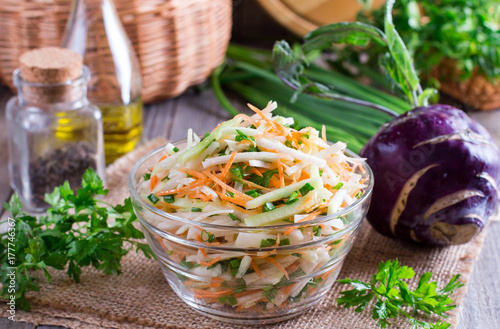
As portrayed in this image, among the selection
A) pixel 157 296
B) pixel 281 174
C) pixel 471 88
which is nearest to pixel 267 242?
pixel 281 174

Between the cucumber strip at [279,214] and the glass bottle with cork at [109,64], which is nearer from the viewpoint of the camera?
the cucumber strip at [279,214]

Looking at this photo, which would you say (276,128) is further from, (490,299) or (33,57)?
(33,57)

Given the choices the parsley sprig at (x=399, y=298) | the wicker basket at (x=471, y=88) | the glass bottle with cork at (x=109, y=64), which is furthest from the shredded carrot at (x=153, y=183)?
the wicker basket at (x=471, y=88)

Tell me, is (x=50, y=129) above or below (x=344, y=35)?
below

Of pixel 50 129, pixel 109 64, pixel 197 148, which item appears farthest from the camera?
pixel 109 64

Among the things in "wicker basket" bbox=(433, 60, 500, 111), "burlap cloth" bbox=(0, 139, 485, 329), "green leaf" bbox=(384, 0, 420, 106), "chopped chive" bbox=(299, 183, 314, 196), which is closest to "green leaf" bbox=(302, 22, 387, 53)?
"green leaf" bbox=(384, 0, 420, 106)

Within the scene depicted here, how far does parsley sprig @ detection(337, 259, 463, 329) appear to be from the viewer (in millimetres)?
1225

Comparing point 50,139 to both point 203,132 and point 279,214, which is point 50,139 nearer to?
point 203,132

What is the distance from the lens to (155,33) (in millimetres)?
2240

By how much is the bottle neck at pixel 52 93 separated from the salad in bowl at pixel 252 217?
0.60 metres

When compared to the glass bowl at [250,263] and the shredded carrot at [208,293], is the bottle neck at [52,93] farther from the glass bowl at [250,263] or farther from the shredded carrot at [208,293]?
the shredded carrot at [208,293]

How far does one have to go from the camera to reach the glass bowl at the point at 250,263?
110 cm

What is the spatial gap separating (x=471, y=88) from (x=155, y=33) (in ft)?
4.53

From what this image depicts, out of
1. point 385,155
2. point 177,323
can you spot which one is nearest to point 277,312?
point 177,323
